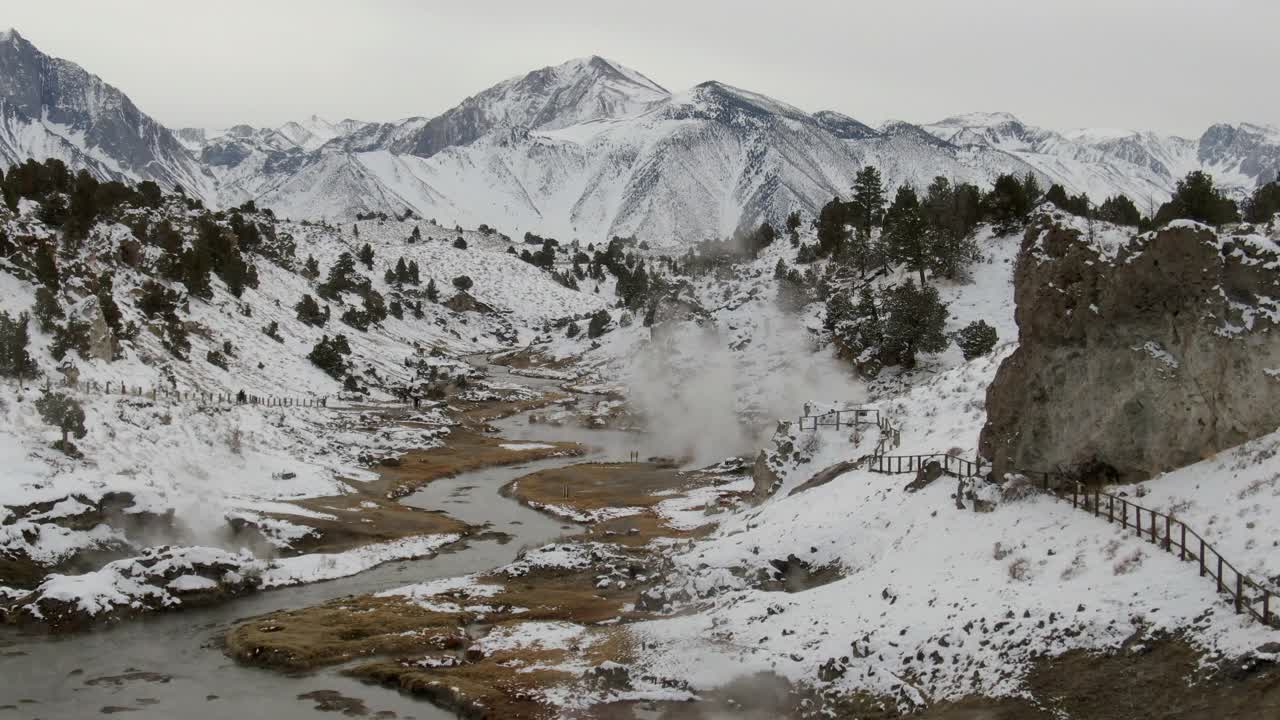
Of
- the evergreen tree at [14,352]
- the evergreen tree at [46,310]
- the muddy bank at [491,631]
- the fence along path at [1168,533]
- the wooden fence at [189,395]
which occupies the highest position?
the evergreen tree at [46,310]

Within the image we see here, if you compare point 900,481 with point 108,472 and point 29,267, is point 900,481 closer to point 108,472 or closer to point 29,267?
point 108,472

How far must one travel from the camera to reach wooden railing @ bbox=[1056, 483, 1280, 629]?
19.3m

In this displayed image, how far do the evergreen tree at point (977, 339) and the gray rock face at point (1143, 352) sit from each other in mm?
41546

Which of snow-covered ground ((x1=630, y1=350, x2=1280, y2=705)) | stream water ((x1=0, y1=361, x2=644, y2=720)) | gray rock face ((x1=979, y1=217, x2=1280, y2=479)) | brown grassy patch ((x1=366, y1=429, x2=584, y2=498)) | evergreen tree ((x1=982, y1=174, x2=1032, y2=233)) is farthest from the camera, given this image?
evergreen tree ((x1=982, y1=174, x2=1032, y2=233))

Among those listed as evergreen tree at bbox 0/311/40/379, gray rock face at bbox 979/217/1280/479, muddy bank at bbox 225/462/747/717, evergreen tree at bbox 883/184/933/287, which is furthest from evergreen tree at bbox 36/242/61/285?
gray rock face at bbox 979/217/1280/479

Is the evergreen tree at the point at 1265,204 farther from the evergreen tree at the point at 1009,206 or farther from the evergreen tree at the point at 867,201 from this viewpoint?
the evergreen tree at the point at 867,201

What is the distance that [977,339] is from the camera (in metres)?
73.1

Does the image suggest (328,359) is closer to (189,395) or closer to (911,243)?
(189,395)

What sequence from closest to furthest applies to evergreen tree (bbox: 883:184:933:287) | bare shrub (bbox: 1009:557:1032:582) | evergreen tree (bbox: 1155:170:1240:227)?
bare shrub (bbox: 1009:557:1032:582)
evergreen tree (bbox: 1155:170:1240:227)
evergreen tree (bbox: 883:184:933:287)

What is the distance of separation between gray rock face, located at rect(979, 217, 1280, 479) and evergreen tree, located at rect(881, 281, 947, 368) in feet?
150

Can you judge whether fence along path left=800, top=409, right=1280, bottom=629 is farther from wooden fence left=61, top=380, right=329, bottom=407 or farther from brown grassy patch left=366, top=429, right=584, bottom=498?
wooden fence left=61, top=380, right=329, bottom=407

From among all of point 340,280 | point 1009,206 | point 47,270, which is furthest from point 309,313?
point 1009,206

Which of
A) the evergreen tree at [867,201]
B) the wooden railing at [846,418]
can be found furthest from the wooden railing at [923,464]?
the evergreen tree at [867,201]

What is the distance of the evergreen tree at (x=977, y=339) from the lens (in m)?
71.9
